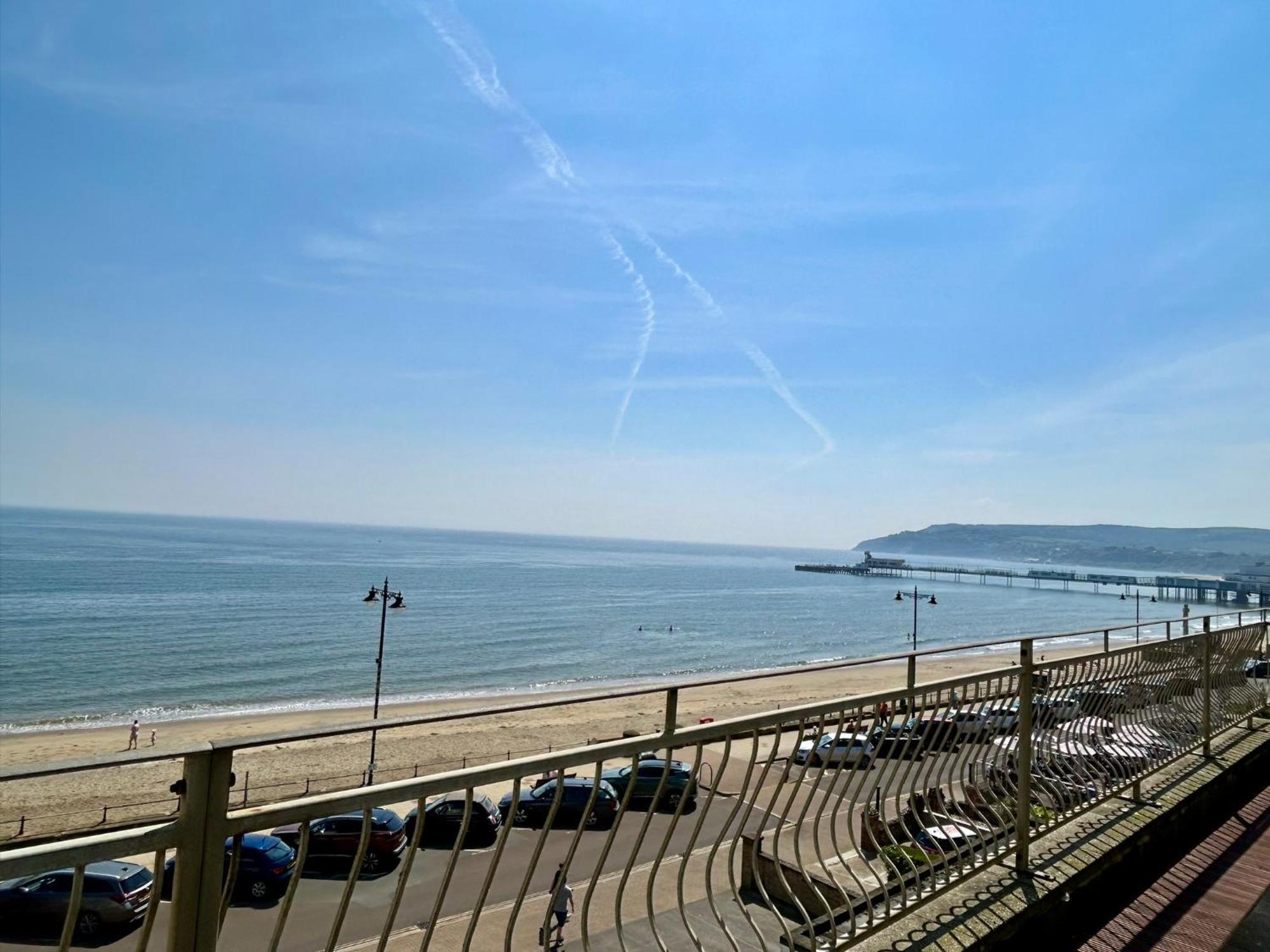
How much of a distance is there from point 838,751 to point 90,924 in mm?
2919

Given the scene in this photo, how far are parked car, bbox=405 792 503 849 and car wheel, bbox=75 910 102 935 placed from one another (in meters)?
1.11

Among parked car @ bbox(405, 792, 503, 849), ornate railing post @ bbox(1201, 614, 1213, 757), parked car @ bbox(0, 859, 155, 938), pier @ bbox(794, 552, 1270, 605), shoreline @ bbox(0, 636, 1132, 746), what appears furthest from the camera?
pier @ bbox(794, 552, 1270, 605)

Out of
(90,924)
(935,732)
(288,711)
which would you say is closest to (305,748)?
A: (288,711)

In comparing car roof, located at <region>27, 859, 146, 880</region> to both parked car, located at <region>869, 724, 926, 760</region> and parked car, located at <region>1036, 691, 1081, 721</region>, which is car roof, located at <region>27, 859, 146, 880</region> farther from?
parked car, located at <region>1036, 691, 1081, 721</region>

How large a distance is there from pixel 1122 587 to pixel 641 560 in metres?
101

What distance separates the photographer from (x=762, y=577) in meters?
137

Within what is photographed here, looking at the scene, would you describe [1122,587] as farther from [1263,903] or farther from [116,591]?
[1263,903]

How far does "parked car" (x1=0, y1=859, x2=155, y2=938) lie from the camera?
1.49 m

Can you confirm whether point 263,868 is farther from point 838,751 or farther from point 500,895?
point 500,895

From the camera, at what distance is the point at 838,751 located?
2.65 m

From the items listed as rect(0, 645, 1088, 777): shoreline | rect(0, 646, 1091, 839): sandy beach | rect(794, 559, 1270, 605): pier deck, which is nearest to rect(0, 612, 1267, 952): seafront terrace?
rect(0, 646, 1091, 839): sandy beach

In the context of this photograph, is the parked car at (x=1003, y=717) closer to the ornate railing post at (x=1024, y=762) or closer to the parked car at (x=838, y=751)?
the ornate railing post at (x=1024, y=762)

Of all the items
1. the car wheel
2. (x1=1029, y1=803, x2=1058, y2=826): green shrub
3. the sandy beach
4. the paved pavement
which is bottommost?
the sandy beach

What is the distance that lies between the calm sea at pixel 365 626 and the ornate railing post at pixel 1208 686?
3411 cm
